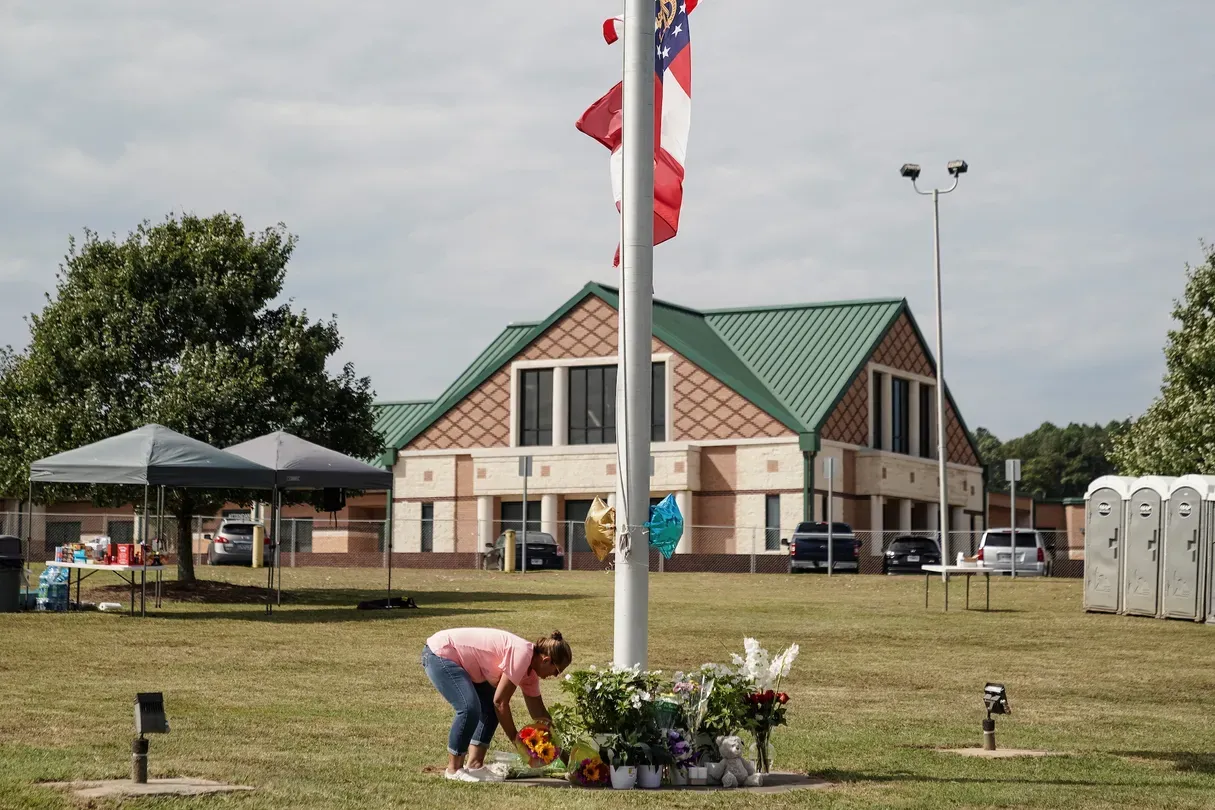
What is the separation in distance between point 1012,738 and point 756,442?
39.9 meters

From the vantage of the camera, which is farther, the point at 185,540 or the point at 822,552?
the point at 822,552

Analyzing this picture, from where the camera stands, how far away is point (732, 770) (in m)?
10.6

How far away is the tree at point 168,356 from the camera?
102 feet

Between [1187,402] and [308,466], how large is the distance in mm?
22599

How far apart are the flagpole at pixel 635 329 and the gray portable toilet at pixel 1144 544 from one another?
18686 mm

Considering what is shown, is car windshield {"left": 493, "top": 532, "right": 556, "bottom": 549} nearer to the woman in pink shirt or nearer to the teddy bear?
the teddy bear

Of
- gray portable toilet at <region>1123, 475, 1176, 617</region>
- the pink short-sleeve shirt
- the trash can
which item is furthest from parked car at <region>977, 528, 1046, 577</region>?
the pink short-sleeve shirt

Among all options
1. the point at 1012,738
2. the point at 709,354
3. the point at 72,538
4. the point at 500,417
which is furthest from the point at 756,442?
the point at 1012,738

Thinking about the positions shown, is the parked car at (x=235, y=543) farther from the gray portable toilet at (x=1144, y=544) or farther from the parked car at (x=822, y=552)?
the gray portable toilet at (x=1144, y=544)

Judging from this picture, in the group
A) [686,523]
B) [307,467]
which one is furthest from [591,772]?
[686,523]

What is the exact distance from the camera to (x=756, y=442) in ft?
175

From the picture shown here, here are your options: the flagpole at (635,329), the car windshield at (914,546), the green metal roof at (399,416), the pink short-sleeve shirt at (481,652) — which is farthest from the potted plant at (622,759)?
the green metal roof at (399,416)

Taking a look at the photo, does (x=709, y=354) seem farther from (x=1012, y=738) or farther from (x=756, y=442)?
(x=1012, y=738)

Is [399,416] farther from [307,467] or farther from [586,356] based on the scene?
[307,467]
